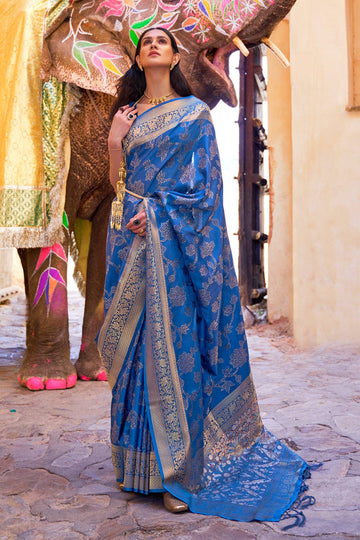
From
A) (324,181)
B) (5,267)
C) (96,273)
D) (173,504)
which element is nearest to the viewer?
(173,504)

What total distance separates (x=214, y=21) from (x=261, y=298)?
427cm

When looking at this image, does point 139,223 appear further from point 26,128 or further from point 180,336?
point 26,128

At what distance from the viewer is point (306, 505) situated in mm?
2195

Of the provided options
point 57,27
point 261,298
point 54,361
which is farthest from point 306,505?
point 261,298

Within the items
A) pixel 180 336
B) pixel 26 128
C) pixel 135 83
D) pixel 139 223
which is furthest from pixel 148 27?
pixel 180 336

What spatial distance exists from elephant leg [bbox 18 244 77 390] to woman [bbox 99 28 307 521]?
167 cm

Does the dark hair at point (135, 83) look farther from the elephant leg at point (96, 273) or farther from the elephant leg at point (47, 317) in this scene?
the elephant leg at point (96, 273)

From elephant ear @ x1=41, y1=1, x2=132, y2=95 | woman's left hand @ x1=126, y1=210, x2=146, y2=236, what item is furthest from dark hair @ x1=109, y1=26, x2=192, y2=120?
elephant ear @ x1=41, y1=1, x2=132, y2=95

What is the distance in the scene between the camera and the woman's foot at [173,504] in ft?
7.04

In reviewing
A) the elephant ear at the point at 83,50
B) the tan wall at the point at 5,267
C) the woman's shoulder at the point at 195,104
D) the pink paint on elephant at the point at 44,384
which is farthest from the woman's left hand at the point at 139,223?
the tan wall at the point at 5,267

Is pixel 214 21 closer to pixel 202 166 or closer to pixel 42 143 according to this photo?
pixel 42 143

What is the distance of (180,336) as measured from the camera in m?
2.27

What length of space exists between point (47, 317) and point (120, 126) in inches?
77.5

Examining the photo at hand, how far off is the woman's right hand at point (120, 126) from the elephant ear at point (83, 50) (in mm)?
1257
